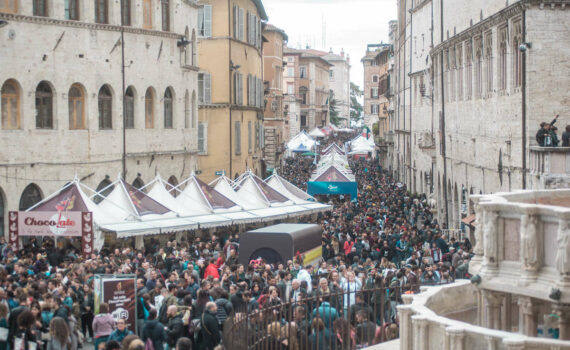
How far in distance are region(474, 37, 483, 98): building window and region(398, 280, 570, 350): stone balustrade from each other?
23416 millimetres

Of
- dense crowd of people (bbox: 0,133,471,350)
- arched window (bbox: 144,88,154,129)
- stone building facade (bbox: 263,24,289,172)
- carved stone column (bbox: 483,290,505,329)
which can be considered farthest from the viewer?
stone building facade (bbox: 263,24,289,172)

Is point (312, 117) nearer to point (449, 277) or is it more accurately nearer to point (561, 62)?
point (561, 62)

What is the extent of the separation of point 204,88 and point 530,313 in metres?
40.8

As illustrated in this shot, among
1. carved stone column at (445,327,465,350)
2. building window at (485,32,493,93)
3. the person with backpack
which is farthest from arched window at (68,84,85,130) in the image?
carved stone column at (445,327,465,350)

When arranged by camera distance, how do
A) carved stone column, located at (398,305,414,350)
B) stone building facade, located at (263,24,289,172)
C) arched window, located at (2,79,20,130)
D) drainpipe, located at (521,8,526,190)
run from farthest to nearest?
stone building facade, located at (263,24,289,172)
arched window, located at (2,79,20,130)
drainpipe, located at (521,8,526,190)
carved stone column, located at (398,305,414,350)

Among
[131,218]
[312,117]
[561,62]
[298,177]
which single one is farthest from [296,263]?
[312,117]

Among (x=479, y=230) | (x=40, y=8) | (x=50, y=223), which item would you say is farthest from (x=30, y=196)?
(x=479, y=230)

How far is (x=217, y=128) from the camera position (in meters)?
52.0

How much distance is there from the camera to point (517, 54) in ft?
102

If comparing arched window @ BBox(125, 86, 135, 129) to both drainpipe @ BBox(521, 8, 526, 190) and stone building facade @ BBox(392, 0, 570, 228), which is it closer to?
stone building facade @ BBox(392, 0, 570, 228)

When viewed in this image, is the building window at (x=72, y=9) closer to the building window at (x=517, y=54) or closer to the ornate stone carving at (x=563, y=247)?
the building window at (x=517, y=54)

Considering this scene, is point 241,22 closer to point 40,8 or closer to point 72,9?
point 72,9

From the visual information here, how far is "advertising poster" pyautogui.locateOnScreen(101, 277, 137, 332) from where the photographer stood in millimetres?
17203

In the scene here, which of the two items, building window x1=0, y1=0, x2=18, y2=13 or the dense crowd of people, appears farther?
building window x1=0, y1=0, x2=18, y2=13
